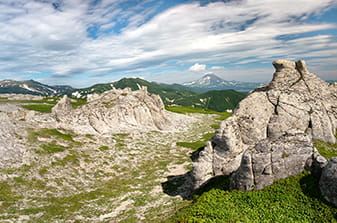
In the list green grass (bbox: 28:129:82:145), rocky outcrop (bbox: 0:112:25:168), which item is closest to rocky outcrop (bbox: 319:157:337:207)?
rocky outcrop (bbox: 0:112:25:168)

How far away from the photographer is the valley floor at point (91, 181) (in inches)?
1047

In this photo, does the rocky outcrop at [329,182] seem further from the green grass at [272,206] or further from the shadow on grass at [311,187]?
the green grass at [272,206]

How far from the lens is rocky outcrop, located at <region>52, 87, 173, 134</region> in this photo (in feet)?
218

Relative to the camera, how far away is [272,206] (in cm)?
1864

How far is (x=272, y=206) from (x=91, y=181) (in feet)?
103

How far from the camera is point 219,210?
1925cm

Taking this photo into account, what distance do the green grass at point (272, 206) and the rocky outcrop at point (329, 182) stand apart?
1.94 ft

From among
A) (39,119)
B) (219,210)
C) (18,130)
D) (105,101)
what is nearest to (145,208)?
(219,210)

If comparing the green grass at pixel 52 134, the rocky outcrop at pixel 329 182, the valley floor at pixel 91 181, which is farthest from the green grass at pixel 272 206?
the green grass at pixel 52 134

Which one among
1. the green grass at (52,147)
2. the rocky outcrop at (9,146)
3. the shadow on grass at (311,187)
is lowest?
the shadow on grass at (311,187)

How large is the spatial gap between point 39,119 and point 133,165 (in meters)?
33.9

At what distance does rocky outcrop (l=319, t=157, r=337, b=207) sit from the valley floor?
1492 centimetres

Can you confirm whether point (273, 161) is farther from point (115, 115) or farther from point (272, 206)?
point (115, 115)

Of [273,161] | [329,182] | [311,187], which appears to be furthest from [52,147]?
[329,182]
